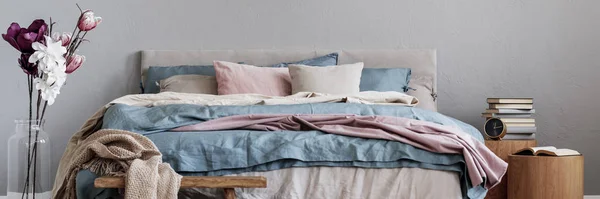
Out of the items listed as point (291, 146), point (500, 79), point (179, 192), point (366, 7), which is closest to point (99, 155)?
point (179, 192)

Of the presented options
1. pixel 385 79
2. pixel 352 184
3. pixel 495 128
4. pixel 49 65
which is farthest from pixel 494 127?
pixel 49 65

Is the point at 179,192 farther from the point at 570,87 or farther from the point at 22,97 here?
the point at 570,87

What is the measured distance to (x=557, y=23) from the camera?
5.68 metres

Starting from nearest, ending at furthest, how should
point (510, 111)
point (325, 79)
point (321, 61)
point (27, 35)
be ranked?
1. point (27, 35)
2. point (325, 79)
3. point (510, 111)
4. point (321, 61)

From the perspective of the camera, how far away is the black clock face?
202 inches

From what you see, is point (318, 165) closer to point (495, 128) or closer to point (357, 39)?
point (495, 128)

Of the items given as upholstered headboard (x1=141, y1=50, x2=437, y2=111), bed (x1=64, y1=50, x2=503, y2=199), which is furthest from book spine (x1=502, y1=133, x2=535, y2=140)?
bed (x1=64, y1=50, x2=503, y2=199)

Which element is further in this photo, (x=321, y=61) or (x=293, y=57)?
(x=293, y=57)

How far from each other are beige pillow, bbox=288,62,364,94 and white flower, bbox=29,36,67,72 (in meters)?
1.66

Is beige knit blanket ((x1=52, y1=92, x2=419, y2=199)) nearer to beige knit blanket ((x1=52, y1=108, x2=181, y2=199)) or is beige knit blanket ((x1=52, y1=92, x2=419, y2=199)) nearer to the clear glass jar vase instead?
beige knit blanket ((x1=52, y1=108, x2=181, y2=199))

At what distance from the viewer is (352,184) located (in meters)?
3.36

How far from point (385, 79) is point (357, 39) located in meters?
0.54

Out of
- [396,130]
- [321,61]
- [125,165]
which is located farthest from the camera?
[321,61]

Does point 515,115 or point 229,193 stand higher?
point 515,115
